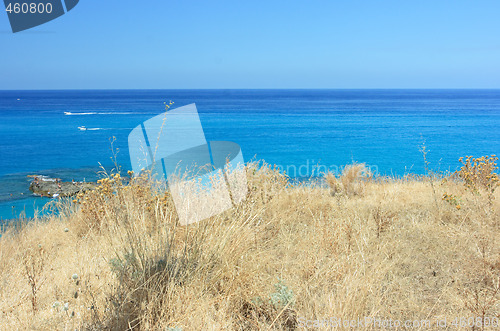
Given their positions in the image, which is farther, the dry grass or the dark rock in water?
the dark rock in water

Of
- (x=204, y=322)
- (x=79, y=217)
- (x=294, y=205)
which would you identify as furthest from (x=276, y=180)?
(x=204, y=322)

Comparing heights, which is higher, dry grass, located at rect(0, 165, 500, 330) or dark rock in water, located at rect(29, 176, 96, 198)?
dry grass, located at rect(0, 165, 500, 330)

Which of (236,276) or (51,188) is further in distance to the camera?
(51,188)

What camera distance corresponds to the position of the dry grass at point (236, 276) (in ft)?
8.77

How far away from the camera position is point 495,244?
4.08 m

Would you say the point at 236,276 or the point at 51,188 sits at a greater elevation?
the point at 236,276

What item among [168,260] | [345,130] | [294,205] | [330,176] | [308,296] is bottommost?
[345,130]

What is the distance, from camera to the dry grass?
2674mm

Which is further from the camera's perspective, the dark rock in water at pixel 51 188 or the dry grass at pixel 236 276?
the dark rock in water at pixel 51 188

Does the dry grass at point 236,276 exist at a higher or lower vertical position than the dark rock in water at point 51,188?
higher

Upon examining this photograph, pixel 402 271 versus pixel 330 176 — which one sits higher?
pixel 402 271

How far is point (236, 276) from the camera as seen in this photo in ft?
10.6

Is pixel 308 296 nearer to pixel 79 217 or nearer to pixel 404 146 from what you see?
pixel 79 217

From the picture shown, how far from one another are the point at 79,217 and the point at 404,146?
25.0 m
